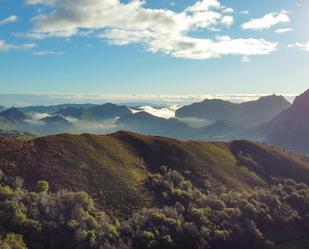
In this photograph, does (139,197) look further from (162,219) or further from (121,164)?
(121,164)

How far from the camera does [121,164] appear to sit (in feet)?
359

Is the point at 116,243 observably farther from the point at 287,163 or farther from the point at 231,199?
the point at 287,163

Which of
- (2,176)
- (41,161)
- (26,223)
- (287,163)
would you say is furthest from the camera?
(287,163)

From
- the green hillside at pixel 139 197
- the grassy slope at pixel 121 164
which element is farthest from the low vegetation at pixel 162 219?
the grassy slope at pixel 121 164

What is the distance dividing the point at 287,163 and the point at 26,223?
120 metres

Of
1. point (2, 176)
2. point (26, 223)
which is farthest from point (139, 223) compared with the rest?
point (2, 176)

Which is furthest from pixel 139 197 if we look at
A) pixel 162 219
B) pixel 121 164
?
pixel 121 164

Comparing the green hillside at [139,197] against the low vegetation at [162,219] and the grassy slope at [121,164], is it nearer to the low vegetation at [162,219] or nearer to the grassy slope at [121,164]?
the low vegetation at [162,219]

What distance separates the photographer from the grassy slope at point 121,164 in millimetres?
90500

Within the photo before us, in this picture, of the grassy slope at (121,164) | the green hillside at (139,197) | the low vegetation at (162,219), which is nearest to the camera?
the low vegetation at (162,219)

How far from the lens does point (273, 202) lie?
108m

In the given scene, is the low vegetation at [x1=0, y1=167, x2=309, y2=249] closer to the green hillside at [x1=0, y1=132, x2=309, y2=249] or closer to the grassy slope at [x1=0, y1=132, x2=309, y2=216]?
the green hillside at [x1=0, y1=132, x2=309, y2=249]

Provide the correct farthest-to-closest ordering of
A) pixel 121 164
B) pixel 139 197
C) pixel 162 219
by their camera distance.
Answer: pixel 121 164 < pixel 139 197 < pixel 162 219

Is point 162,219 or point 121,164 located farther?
point 121,164
